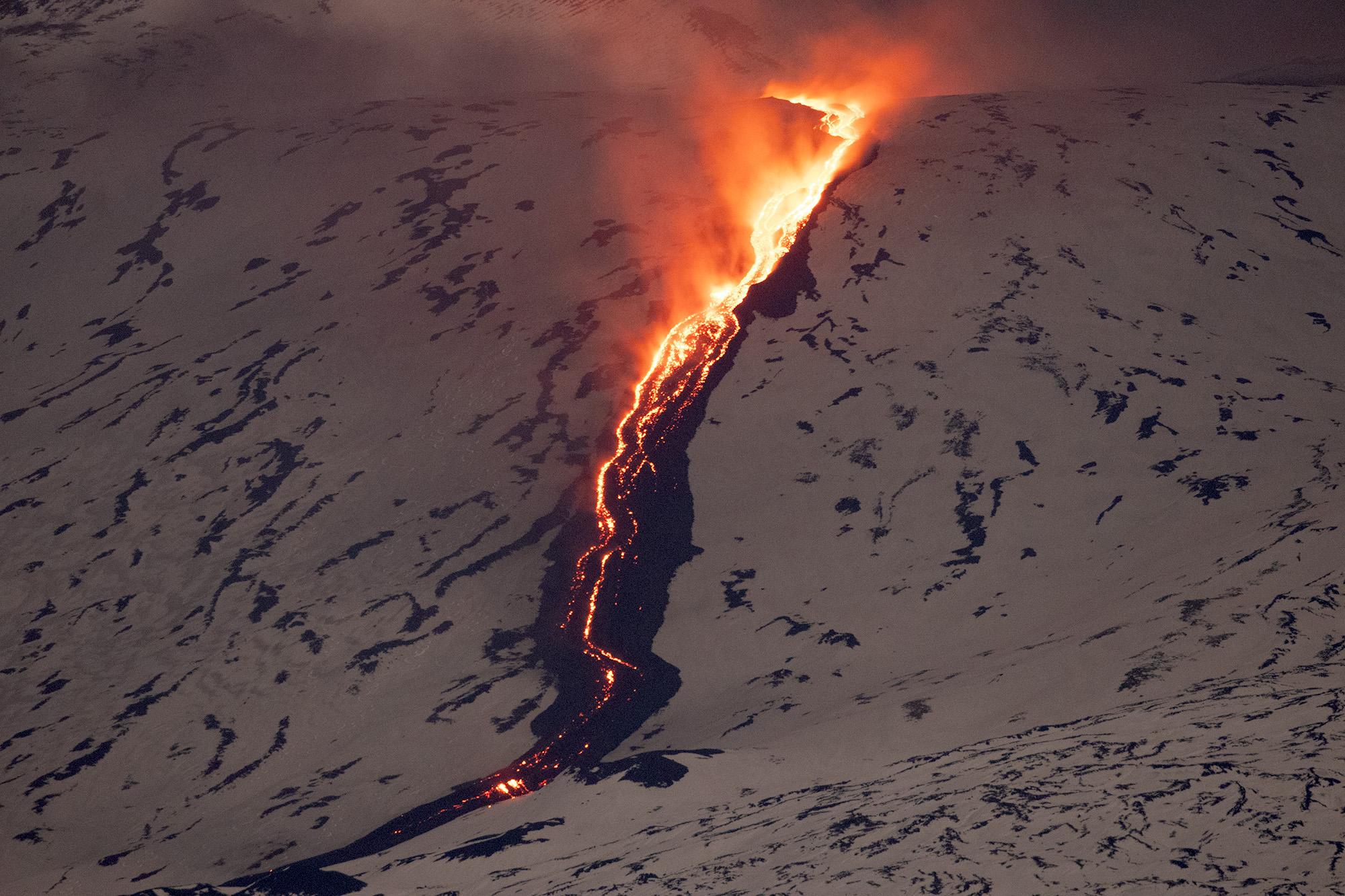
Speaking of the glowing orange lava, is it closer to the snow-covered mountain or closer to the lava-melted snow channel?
the lava-melted snow channel

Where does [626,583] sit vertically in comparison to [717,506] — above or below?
below

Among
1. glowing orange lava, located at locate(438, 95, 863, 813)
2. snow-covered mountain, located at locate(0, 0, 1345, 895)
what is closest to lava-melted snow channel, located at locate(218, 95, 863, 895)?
glowing orange lava, located at locate(438, 95, 863, 813)

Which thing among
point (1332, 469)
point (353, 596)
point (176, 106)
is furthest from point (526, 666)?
point (176, 106)

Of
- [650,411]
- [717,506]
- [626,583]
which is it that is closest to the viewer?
[626,583]

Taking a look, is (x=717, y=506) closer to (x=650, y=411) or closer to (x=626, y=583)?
(x=626, y=583)

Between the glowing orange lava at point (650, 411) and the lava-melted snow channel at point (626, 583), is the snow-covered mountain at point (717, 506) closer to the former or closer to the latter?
the lava-melted snow channel at point (626, 583)

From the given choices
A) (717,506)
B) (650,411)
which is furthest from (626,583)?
(650,411)
